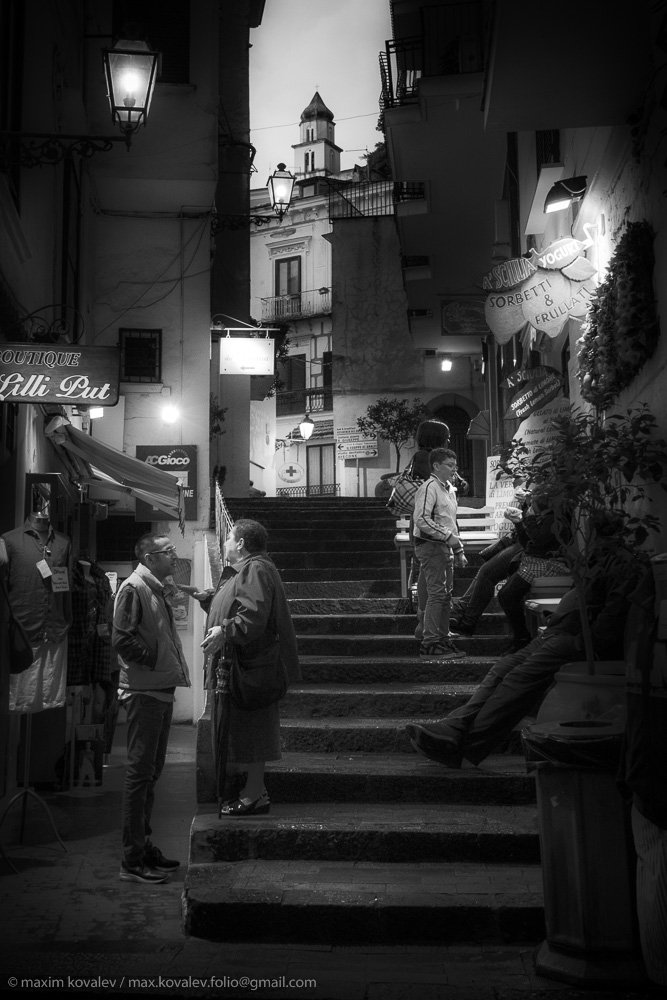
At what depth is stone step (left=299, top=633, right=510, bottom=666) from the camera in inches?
341

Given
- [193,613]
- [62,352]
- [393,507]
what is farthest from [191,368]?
[62,352]

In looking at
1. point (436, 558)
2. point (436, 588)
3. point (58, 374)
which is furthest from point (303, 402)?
point (58, 374)

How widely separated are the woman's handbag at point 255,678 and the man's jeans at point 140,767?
Answer: 635 mm

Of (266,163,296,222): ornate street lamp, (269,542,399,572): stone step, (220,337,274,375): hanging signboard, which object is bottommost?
(269,542,399,572): stone step

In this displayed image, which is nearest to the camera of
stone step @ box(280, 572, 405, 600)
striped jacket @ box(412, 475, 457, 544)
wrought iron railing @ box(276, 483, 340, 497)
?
striped jacket @ box(412, 475, 457, 544)

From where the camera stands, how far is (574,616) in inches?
233

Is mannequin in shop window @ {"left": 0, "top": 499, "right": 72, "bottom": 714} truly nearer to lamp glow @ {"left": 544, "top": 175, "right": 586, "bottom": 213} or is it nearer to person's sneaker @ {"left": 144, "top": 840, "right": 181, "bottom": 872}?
→ person's sneaker @ {"left": 144, "top": 840, "right": 181, "bottom": 872}

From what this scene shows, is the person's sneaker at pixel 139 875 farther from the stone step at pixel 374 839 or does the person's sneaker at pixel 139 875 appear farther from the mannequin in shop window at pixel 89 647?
the mannequin in shop window at pixel 89 647

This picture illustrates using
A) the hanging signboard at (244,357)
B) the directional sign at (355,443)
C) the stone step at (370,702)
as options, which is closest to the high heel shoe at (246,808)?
the stone step at (370,702)

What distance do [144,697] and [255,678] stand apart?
0.80 metres

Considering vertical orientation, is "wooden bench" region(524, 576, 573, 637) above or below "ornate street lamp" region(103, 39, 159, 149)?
below

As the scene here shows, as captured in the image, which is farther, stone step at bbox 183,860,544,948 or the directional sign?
the directional sign

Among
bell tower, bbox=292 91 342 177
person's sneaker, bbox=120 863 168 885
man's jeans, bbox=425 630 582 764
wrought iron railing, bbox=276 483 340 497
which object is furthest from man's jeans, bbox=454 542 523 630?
bell tower, bbox=292 91 342 177

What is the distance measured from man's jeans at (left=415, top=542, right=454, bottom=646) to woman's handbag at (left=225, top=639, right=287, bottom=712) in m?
2.60
